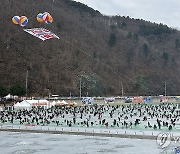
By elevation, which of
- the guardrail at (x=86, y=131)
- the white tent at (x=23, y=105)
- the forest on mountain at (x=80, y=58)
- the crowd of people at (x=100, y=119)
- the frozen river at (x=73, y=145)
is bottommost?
the frozen river at (x=73, y=145)

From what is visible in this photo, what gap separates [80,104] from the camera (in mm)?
75500

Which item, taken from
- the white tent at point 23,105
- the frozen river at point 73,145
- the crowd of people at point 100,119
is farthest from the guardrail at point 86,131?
the white tent at point 23,105

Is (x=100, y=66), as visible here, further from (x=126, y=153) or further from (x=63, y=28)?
(x=126, y=153)

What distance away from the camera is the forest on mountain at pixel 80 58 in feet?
333

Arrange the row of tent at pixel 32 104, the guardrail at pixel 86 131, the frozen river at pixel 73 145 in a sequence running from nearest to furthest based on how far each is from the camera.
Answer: the frozen river at pixel 73 145
the guardrail at pixel 86 131
the row of tent at pixel 32 104

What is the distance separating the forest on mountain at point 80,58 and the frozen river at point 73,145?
1980 inches

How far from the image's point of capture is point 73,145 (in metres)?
27.5

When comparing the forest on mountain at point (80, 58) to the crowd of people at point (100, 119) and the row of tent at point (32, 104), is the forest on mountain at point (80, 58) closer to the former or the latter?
the row of tent at point (32, 104)

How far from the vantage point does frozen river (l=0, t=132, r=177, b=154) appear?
25.0 m

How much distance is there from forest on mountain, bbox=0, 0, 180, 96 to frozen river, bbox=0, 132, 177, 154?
50288 millimetres

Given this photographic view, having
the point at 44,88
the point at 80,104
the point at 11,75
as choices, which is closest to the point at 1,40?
the point at 11,75

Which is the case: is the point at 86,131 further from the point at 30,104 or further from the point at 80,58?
the point at 80,58

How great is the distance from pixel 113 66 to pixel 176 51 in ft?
141

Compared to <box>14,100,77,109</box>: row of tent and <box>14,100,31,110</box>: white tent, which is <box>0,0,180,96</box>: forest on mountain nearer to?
<box>14,100,77,109</box>: row of tent
